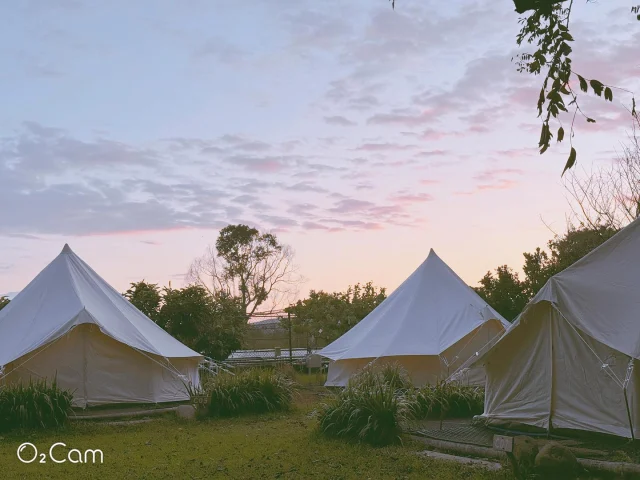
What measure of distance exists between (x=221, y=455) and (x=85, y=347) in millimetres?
5552

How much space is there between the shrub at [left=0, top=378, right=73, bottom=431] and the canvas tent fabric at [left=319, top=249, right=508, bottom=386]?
7099 mm

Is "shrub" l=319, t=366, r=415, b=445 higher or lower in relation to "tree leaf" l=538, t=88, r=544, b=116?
lower

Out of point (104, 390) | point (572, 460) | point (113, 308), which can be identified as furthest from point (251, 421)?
→ point (572, 460)

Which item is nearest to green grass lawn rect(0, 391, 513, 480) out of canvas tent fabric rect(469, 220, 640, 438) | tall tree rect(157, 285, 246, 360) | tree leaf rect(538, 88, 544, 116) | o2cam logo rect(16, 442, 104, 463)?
o2cam logo rect(16, 442, 104, 463)

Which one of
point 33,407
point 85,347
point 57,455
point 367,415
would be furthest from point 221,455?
point 85,347

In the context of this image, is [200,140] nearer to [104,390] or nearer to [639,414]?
[104,390]

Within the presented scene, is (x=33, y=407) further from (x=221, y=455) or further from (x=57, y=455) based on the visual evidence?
(x=221, y=455)

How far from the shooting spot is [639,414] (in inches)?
318

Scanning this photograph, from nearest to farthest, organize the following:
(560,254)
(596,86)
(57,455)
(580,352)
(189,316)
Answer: (596,86)
(57,455)
(580,352)
(189,316)
(560,254)

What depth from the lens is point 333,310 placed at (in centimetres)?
2559

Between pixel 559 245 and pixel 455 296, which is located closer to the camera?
pixel 455 296

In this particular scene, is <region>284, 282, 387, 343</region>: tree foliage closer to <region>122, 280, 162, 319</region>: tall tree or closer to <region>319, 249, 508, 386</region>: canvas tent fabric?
<region>122, 280, 162, 319</region>: tall tree

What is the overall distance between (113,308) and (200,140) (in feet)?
13.3

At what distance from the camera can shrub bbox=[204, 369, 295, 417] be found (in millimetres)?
12055
